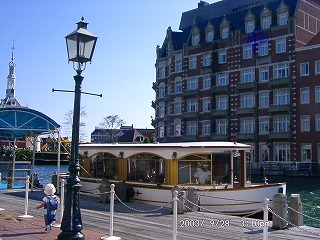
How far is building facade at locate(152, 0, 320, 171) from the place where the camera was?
51.1 meters

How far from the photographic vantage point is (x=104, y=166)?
22.0m

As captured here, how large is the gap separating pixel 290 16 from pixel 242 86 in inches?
387

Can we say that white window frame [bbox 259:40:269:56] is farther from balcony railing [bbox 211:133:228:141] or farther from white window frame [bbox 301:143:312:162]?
white window frame [bbox 301:143:312:162]

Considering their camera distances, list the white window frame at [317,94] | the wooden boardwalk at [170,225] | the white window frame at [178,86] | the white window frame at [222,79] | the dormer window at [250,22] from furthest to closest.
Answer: the white window frame at [178,86], the white window frame at [222,79], the dormer window at [250,22], the white window frame at [317,94], the wooden boardwalk at [170,225]

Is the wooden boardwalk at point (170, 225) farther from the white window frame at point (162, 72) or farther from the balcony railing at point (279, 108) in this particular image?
the white window frame at point (162, 72)

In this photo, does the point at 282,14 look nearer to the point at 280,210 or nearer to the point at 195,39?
the point at 195,39

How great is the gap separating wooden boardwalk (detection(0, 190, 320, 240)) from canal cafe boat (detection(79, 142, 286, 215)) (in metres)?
1.62

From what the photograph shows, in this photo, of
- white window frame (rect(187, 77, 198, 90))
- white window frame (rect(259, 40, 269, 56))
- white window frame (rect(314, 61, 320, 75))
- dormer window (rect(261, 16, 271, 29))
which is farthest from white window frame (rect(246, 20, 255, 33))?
white window frame (rect(314, 61, 320, 75))

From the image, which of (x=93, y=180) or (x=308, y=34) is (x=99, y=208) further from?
(x=308, y=34)

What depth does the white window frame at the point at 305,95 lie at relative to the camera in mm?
50656

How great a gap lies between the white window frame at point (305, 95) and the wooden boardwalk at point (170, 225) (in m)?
37.5

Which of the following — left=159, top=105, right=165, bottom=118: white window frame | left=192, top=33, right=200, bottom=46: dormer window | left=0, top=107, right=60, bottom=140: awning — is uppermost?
left=192, top=33, right=200, bottom=46: dormer window

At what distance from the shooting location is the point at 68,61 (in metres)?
9.59

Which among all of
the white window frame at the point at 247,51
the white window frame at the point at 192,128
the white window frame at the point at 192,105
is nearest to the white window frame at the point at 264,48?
the white window frame at the point at 247,51
